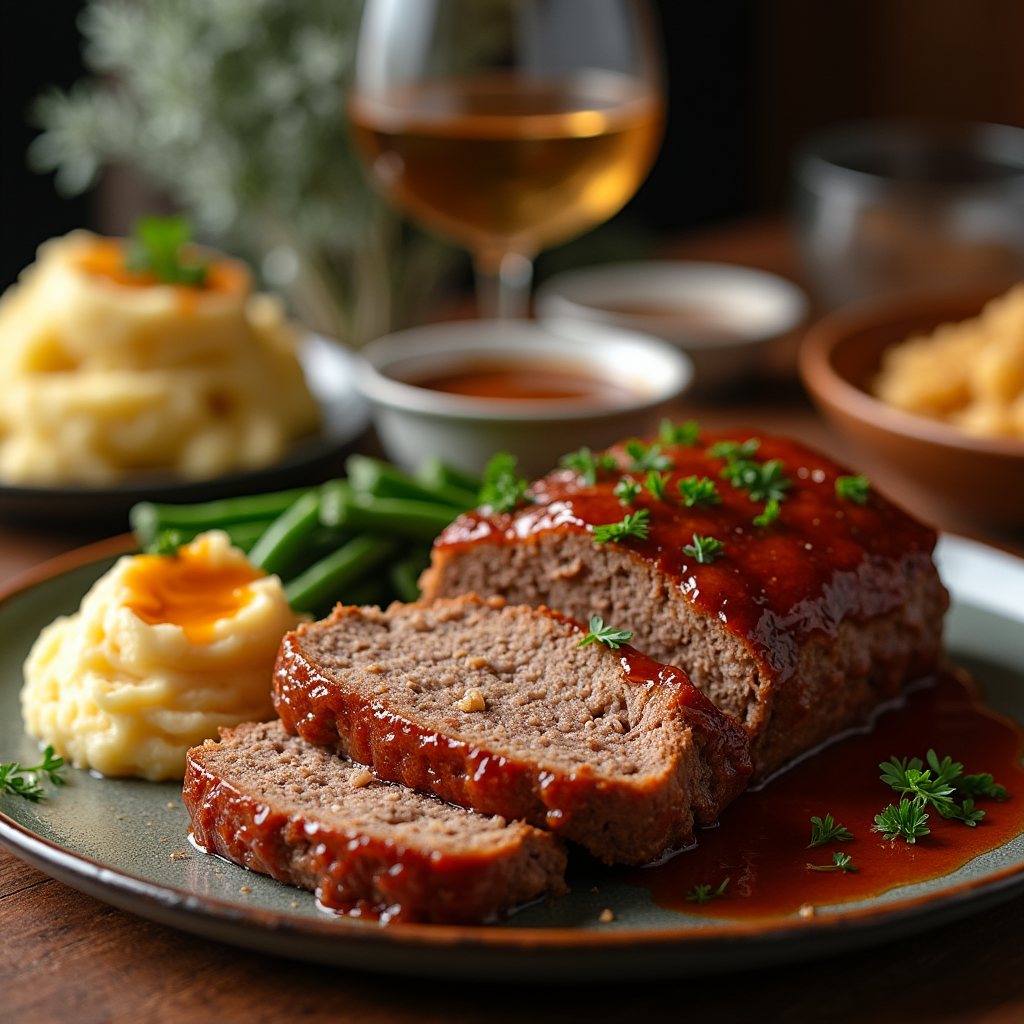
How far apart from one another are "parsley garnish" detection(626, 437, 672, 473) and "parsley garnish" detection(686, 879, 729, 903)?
1226 millimetres

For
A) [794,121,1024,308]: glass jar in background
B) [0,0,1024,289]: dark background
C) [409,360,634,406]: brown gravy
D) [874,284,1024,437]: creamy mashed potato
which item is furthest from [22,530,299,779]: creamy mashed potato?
[0,0,1024,289]: dark background

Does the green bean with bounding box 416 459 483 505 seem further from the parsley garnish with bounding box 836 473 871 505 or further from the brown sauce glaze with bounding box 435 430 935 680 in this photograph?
the parsley garnish with bounding box 836 473 871 505

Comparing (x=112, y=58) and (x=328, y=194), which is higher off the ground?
(x=112, y=58)

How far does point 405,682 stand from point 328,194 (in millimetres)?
4017

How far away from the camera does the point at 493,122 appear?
5.02m

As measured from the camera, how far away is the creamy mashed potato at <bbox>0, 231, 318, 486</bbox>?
471 cm

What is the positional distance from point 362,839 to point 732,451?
5.13 feet

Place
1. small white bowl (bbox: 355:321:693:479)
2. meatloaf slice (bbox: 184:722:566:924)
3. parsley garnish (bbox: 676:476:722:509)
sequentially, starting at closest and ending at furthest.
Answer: meatloaf slice (bbox: 184:722:566:924), parsley garnish (bbox: 676:476:722:509), small white bowl (bbox: 355:321:693:479)

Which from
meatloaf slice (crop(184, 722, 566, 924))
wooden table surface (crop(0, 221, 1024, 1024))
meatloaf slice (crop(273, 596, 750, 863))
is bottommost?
wooden table surface (crop(0, 221, 1024, 1024))

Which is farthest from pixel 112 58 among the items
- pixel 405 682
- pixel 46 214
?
pixel 405 682

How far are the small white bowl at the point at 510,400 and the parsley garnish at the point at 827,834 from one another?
2.04 m

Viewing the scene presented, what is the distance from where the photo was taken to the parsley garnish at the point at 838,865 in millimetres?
2650

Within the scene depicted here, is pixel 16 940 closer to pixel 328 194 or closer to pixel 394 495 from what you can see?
pixel 394 495

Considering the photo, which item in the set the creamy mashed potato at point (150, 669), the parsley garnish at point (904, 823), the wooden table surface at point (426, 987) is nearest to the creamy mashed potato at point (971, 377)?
the parsley garnish at point (904, 823)
